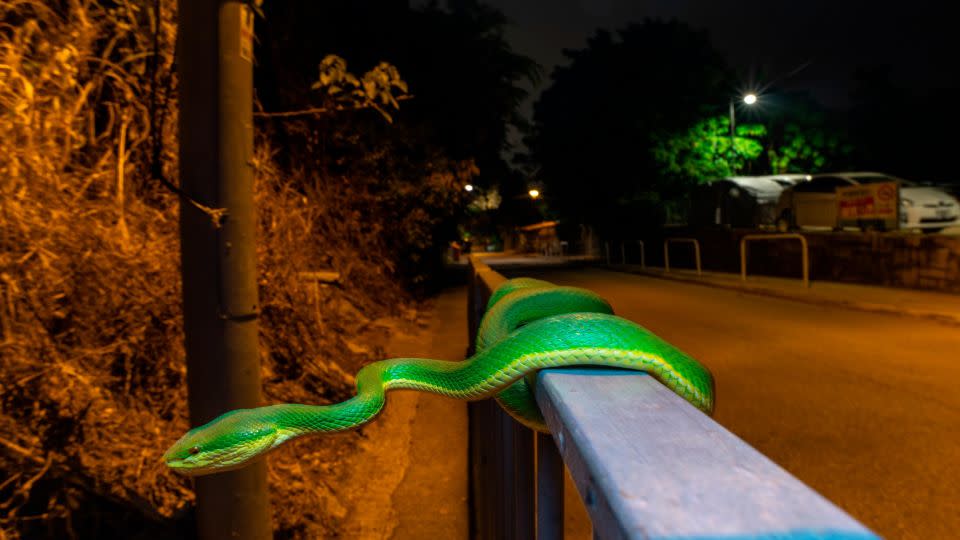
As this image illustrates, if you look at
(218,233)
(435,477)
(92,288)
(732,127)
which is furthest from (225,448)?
(732,127)

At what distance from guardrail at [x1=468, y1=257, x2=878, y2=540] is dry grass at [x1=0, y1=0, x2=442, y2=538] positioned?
2.22 metres

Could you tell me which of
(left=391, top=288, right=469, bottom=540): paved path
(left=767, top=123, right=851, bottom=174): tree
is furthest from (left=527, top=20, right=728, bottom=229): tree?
(left=391, top=288, right=469, bottom=540): paved path

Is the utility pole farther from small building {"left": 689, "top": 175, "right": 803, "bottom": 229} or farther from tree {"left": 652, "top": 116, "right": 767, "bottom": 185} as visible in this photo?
tree {"left": 652, "top": 116, "right": 767, "bottom": 185}

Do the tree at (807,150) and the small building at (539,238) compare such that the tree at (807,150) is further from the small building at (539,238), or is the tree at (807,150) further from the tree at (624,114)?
the small building at (539,238)

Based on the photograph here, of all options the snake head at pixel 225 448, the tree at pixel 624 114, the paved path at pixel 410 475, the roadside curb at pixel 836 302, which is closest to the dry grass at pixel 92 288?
the paved path at pixel 410 475

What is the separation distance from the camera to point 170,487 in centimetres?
318

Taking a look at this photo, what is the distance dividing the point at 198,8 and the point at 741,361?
6.43 meters

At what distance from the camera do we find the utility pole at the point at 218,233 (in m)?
2.26

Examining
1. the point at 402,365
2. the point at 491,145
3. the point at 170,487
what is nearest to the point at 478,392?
the point at 402,365

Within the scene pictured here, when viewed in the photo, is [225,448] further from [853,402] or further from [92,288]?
[853,402]

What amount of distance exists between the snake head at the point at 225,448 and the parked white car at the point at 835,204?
1679cm

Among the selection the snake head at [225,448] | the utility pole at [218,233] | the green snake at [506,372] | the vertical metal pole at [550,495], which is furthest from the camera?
the utility pole at [218,233]

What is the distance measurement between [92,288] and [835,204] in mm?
18076

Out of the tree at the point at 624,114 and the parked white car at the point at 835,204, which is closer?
the parked white car at the point at 835,204
